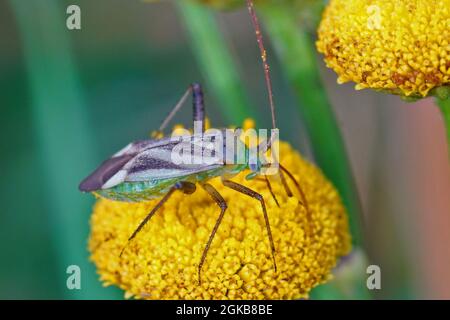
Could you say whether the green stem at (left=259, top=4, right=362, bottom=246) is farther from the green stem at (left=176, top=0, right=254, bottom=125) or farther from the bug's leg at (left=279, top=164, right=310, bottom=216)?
the bug's leg at (left=279, top=164, right=310, bottom=216)

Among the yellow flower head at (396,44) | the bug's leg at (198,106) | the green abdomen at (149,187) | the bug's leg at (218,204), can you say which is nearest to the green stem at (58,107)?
the bug's leg at (198,106)

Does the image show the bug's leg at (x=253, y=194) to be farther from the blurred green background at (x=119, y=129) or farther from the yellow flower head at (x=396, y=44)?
the blurred green background at (x=119, y=129)

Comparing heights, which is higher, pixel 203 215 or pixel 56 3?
pixel 56 3

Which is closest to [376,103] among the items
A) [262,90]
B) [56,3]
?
[262,90]

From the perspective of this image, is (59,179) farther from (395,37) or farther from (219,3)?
(395,37)

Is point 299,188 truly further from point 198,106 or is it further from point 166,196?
point 198,106

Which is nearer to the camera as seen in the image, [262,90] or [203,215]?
[203,215]
